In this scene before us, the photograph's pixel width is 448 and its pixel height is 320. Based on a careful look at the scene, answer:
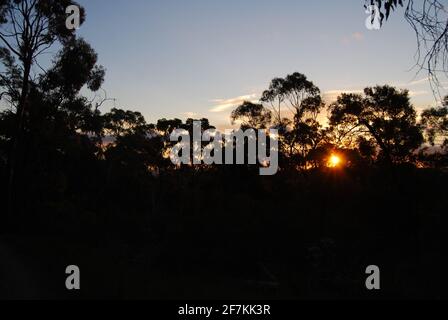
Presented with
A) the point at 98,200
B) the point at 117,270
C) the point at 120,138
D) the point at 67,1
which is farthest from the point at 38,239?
the point at 120,138

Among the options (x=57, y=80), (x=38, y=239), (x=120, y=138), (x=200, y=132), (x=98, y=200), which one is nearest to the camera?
(x=38, y=239)

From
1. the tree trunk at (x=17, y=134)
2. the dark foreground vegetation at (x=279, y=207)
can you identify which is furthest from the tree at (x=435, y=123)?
the tree trunk at (x=17, y=134)

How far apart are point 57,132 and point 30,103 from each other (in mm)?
2682

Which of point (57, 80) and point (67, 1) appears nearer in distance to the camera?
point (67, 1)

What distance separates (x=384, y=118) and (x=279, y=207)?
345 inches

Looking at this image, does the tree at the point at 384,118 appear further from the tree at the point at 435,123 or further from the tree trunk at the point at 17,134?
the tree trunk at the point at 17,134

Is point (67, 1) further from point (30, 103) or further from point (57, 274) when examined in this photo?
point (57, 274)

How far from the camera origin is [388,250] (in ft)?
83.5

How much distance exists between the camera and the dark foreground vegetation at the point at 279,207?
19406 millimetres

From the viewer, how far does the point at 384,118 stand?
27.4 meters

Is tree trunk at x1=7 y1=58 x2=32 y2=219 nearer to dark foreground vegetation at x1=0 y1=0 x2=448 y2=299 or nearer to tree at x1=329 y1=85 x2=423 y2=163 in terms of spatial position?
dark foreground vegetation at x1=0 y1=0 x2=448 y2=299

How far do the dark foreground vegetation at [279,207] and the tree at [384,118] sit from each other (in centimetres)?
8

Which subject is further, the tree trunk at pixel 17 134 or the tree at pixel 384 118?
the tree at pixel 384 118

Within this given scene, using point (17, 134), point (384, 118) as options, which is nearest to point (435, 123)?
point (384, 118)
